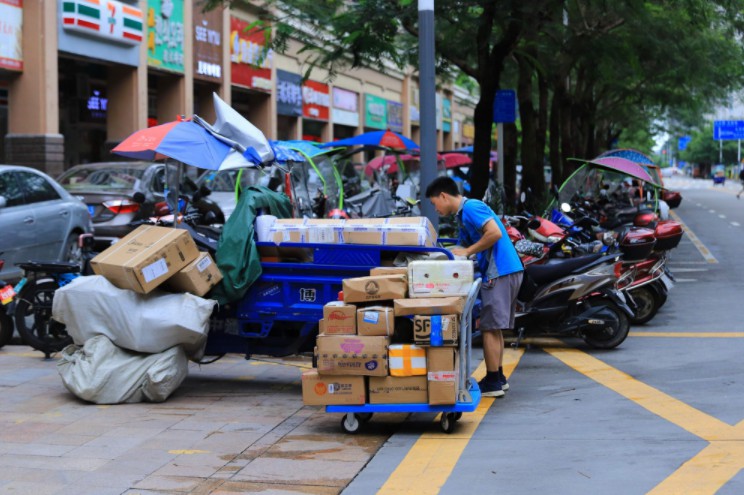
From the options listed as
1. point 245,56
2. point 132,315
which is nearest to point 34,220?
point 132,315

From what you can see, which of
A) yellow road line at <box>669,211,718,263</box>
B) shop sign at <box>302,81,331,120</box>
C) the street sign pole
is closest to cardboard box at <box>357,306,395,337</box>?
the street sign pole

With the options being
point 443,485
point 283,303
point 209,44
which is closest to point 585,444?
point 443,485

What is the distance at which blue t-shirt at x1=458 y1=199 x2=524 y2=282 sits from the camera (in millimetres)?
7844

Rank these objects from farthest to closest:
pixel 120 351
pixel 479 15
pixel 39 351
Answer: pixel 479 15, pixel 39 351, pixel 120 351

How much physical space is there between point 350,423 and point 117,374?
1.96 meters

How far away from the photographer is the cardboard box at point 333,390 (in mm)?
6824

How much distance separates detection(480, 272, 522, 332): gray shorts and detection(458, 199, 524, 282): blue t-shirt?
68 millimetres

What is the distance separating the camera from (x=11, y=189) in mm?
12523

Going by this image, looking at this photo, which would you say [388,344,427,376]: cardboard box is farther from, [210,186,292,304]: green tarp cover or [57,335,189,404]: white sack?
[57,335,189,404]: white sack

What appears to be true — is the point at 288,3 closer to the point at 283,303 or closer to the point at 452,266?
the point at 283,303

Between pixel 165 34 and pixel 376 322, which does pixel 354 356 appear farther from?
pixel 165 34

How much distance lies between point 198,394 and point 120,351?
2.61ft

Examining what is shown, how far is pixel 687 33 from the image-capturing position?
22047 mm

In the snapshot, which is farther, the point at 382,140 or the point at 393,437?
the point at 382,140
